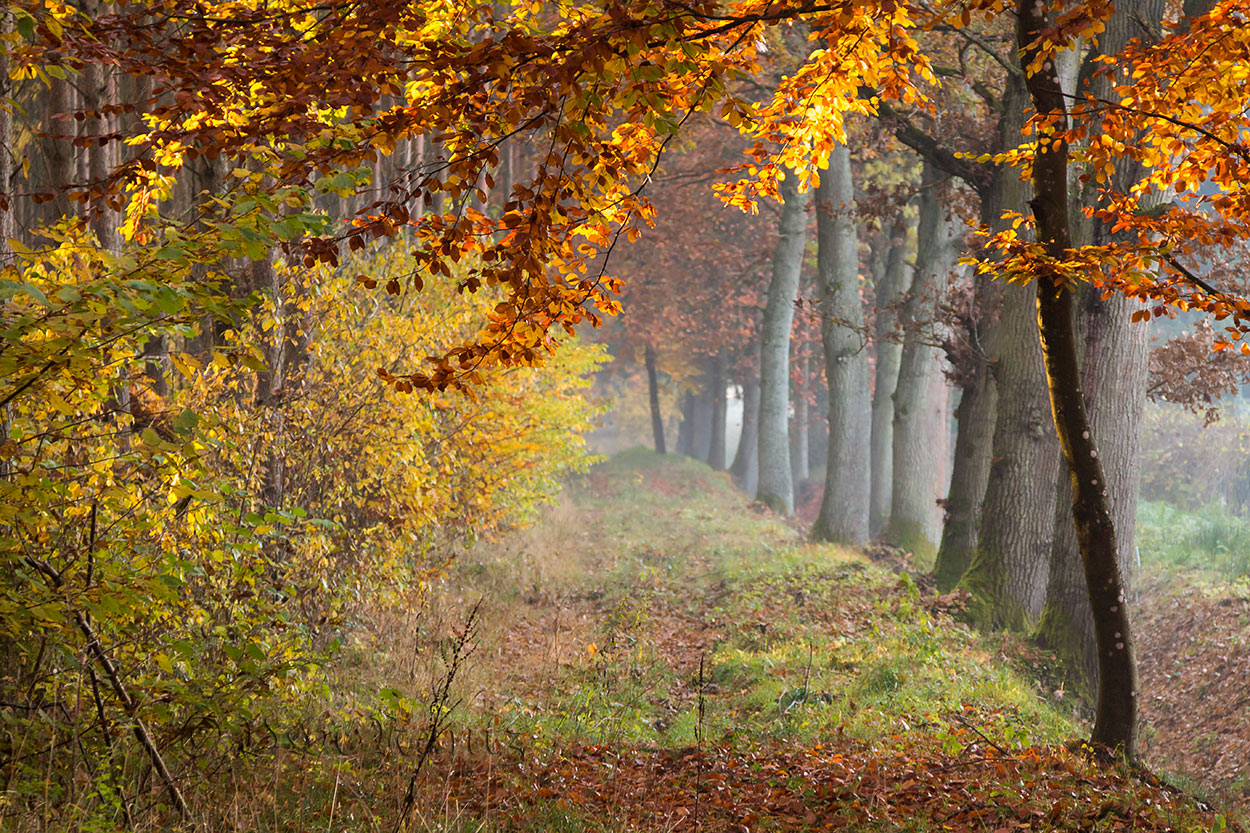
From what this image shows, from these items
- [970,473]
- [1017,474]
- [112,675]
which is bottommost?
[970,473]

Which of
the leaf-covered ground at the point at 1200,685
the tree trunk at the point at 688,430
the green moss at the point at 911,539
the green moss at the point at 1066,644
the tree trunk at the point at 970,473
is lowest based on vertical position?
the tree trunk at the point at 688,430

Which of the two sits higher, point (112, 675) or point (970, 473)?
point (112, 675)

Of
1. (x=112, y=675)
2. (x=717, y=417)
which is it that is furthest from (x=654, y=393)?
(x=112, y=675)

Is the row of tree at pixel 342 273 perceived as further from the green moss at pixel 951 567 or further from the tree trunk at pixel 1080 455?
the green moss at pixel 951 567

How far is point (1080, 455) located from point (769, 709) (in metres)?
3.38

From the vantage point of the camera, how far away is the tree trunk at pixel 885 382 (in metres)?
21.5

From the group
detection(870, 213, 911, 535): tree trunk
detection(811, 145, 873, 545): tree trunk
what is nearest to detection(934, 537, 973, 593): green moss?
detection(811, 145, 873, 545): tree trunk

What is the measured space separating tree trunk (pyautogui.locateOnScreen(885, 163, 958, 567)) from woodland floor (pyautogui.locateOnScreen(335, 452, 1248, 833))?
5.62 ft

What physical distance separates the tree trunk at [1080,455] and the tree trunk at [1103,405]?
382 centimetres

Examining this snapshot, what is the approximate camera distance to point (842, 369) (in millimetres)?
19375

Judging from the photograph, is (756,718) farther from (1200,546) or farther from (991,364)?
(1200,546)

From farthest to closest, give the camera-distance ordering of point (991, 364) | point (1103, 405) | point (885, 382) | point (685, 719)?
1. point (885, 382)
2. point (991, 364)
3. point (1103, 405)
4. point (685, 719)

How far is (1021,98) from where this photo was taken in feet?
33.7

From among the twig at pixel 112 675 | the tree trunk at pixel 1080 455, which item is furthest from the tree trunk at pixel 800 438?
the twig at pixel 112 675
